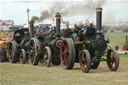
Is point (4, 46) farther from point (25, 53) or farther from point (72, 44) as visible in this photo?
point (72, 44)

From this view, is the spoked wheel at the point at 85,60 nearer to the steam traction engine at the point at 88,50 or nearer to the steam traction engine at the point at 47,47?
the steam traction engine at the point at 88,50

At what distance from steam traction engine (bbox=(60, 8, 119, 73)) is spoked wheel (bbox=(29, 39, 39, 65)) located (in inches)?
69.8

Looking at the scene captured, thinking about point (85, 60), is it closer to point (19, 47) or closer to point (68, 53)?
point (68, 53)

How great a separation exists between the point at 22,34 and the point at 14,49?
134cm

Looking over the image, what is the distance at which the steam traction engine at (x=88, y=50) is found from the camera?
8.65m

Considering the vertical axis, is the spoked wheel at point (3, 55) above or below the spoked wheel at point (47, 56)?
below

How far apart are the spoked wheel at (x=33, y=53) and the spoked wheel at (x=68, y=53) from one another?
1773mm

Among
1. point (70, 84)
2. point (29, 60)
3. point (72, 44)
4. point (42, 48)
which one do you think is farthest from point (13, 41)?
point (70, 84)

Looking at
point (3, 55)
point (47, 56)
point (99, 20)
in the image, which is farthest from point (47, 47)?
point (3, 55)

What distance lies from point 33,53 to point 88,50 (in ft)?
12.0

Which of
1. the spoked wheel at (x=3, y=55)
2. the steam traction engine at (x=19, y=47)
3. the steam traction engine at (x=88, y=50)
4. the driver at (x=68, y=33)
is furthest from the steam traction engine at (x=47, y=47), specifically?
the spoked wheel at (x=3, y=55)

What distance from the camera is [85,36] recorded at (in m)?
9.33

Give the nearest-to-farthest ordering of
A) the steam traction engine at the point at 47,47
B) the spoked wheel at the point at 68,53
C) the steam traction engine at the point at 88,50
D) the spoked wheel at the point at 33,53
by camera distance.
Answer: the steam traction engine at the point at 88,50
the spoked wheel at the point at 68,53
the steam traction engine at the point at 47,47
the spoked wheel at the point at 33,53

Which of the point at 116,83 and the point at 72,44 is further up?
the point at 72,44
